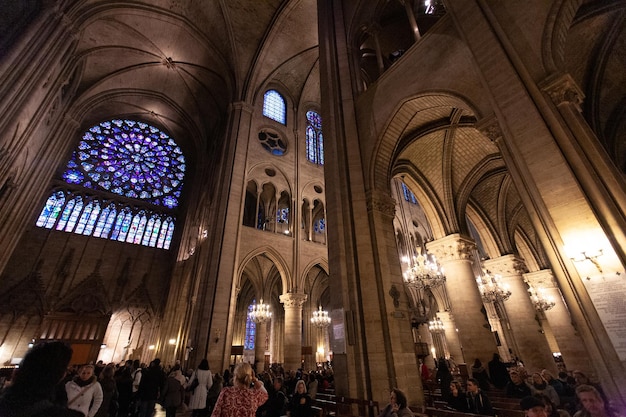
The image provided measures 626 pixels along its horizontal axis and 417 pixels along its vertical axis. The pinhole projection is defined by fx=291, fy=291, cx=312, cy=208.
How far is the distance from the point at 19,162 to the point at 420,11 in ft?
55.2

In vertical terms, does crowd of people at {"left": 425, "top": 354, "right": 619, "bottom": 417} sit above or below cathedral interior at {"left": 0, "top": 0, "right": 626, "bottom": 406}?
below

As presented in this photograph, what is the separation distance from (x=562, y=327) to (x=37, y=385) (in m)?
15.2

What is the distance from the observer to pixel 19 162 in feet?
35.0

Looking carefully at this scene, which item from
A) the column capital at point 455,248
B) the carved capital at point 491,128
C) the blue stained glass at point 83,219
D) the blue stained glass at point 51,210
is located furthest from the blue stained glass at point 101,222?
the carved capital at point 491,128

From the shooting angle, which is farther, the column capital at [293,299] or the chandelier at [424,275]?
the column capital at [293,299]

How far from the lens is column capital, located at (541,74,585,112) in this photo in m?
4.22

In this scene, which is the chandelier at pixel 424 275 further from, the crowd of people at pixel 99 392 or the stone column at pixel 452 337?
the stone column at pixel 452 337

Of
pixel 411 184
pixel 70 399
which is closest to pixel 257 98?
pixel 411 184

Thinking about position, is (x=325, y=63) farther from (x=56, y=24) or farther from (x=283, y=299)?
(x=283, y=299)

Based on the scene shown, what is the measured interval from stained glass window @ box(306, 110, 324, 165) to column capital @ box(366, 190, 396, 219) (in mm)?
11176

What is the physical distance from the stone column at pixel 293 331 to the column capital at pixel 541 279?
10.7m

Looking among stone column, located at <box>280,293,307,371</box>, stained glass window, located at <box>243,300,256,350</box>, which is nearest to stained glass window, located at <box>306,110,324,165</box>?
stone column, located at <box>280,293,307,371</box>

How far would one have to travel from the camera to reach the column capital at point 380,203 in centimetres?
721

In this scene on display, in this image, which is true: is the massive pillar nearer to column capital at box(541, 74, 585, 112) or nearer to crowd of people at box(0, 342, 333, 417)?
column capital at box(541, 74, 585, 112)
